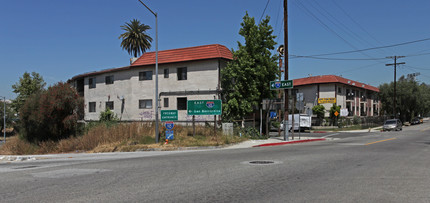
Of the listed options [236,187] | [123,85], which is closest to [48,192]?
[236,187]

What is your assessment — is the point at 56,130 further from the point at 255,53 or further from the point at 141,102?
the point at 255,53

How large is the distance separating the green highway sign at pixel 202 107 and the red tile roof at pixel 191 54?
7332mm

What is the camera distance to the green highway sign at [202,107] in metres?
20.8

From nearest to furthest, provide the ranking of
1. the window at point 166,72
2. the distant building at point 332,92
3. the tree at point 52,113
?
the tree at point 52,113
the window at point 166,72
the distant building at point 332,92

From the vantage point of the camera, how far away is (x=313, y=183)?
7.54 meters

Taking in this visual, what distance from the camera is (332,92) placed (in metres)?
52.3

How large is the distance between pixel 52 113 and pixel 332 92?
4186 centimetres

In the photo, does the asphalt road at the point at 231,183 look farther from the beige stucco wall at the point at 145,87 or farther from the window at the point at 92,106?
the window at the point at 92,106

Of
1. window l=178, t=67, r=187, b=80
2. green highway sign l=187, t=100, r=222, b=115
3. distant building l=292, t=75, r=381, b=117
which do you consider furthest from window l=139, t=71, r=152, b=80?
distant building l=292, t=75, r=381, b=117

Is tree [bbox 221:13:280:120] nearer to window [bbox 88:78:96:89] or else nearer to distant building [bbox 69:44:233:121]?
distant building [bbox 69:44:233:121]

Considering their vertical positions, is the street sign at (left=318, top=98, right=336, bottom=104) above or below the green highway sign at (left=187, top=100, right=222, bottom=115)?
above

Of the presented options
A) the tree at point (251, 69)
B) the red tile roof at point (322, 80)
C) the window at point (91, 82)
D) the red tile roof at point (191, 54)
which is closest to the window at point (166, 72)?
the red tile roof at point (191, 54)

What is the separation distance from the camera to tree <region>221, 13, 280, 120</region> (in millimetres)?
24406

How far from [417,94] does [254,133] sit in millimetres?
59414
